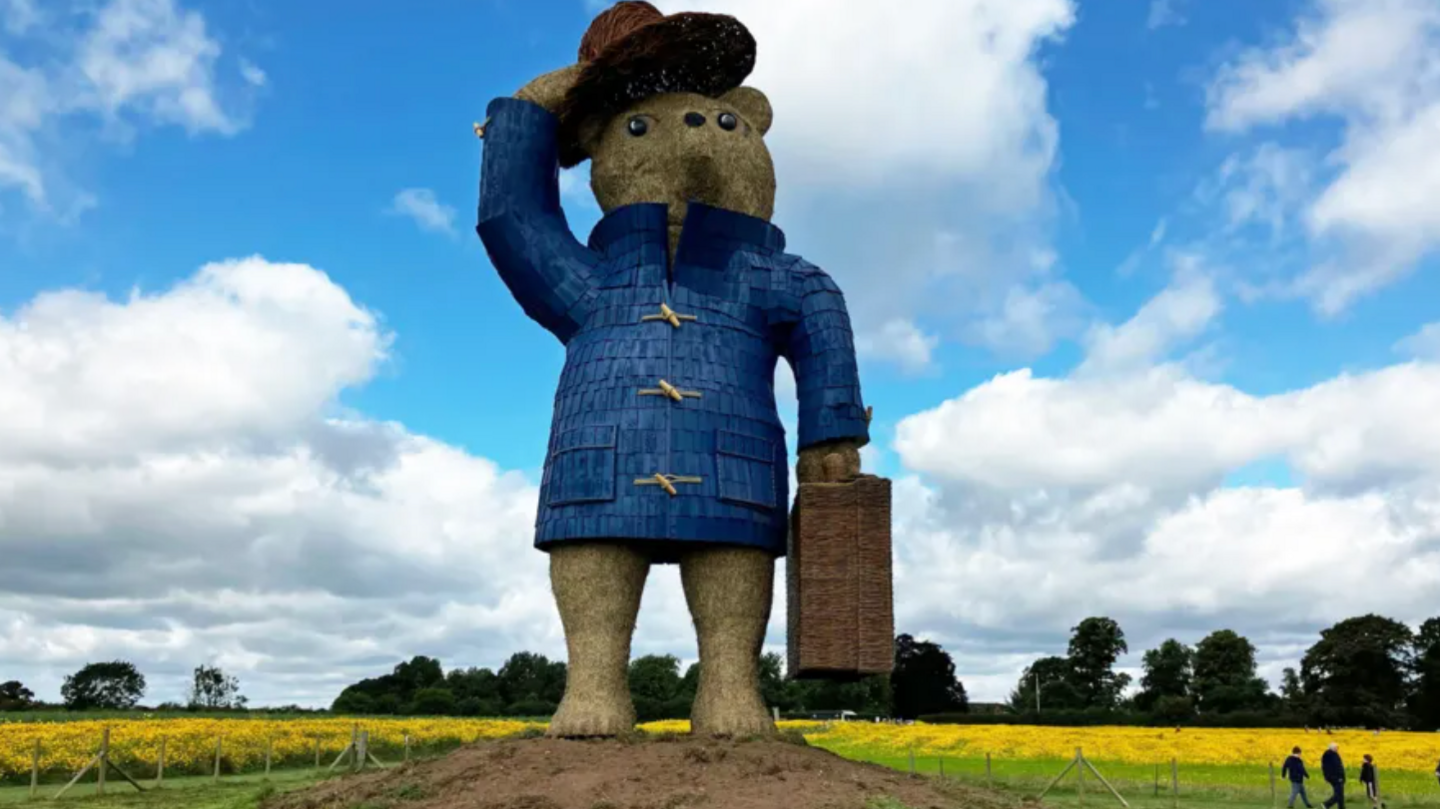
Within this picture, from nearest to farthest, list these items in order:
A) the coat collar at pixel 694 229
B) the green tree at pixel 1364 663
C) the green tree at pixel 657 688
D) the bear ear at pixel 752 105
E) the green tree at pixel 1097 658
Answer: the coat collar at pixel 694 229
the bear ear at pixel 752 105
the green tree at pixel 657 688
the green tree at pixel 1364 663
the green tree at pixel 1097 658

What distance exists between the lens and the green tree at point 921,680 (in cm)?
4472

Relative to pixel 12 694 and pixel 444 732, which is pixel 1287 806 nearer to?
pixel 444 732

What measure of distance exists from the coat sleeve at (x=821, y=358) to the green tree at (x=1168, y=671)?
146 ft

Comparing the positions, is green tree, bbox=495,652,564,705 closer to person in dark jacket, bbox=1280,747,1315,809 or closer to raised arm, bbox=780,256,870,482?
person in dark jacket, bbox=1280,747,1315,809

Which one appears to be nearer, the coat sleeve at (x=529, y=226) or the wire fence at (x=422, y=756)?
the coat sleeve at (x=529, y=226)

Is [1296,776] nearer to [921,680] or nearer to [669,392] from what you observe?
[669,392]

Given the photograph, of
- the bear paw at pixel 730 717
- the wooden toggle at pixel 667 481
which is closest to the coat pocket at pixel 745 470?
the wooden toggle at pixel 667 481

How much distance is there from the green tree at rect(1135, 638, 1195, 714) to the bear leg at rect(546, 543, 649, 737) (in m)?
45.3

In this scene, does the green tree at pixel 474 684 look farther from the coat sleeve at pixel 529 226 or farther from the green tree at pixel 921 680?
the coat sleeve at pixel 529 226

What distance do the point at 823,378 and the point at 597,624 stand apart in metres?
2.44

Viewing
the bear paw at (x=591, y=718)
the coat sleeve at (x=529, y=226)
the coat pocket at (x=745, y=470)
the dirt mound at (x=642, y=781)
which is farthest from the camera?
the coat sleeve at (x=529, y=226)

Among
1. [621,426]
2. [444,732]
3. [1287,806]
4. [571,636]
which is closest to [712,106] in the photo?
[621,426]

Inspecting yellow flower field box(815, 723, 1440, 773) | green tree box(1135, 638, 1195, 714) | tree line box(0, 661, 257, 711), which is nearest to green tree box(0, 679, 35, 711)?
tree line box(0, 661, 257, 711)

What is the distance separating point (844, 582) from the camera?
8.34 meters
